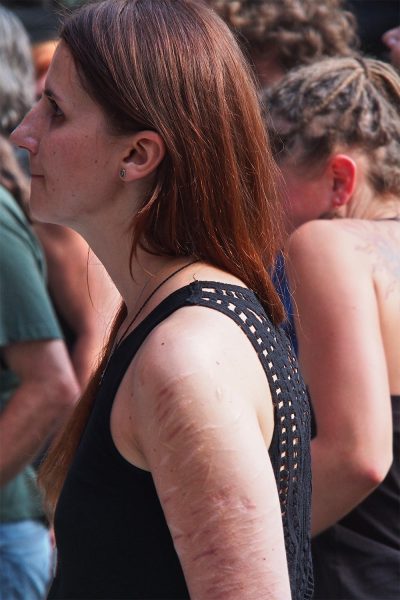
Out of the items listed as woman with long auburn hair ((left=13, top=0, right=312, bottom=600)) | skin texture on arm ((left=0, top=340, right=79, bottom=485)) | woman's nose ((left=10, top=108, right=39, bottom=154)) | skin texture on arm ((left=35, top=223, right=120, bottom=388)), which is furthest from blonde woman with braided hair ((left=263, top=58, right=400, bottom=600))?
skin texture on arm ((left=35, top=223, right=120, bottom=388))

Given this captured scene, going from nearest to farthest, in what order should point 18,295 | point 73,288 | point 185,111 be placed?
point 185,111 < point 18,295 < point 73,288

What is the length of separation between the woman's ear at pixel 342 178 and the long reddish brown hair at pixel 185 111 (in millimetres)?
732

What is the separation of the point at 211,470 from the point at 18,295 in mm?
1585

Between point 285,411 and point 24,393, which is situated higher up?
point 285,411

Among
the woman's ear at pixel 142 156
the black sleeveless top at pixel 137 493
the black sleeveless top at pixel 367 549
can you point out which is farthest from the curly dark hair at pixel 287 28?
the black sleeveless top at pixel 137 493

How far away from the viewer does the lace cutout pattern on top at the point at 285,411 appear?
1.36 meters

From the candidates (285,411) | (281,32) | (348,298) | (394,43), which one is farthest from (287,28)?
(285,411)

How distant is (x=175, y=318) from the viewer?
4.30 feet

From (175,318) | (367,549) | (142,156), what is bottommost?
(367,549)

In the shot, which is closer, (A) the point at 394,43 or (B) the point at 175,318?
(B) the point at 175,318

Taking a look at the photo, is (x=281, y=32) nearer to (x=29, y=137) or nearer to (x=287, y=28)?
(x=287, y=28)

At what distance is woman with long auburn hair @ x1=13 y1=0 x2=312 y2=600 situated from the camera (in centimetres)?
121

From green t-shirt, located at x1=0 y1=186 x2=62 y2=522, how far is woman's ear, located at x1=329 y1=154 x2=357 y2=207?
91cm

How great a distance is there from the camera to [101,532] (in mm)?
1349
